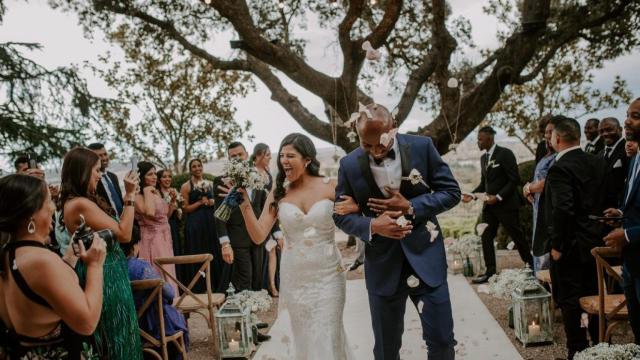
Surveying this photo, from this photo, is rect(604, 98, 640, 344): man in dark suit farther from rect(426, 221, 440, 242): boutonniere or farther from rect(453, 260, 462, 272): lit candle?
rect(453, 260, 462, 272): lit candle

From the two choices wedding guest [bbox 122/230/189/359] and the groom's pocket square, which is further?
the groom's pocket square

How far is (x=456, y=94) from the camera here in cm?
1033

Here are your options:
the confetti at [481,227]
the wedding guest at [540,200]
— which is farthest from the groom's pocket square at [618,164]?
the confetti at [481,227]

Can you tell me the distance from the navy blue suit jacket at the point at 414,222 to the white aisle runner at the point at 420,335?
1.15 meters

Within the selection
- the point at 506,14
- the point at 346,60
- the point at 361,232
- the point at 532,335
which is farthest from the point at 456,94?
the point at 361,232

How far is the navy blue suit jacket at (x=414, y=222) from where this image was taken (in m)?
3.00

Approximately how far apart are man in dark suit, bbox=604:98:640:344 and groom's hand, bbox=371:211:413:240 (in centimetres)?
127

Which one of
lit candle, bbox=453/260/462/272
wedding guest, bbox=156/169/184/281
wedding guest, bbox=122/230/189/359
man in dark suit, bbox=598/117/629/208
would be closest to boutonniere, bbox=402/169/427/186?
man in dark suit, bbox=598/117/629/208

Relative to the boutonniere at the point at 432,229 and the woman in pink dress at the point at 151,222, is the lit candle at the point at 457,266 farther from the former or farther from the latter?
the boutonniere at the point at 432,229

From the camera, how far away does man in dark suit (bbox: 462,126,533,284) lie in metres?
7.00

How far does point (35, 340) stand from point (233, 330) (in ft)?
8.86

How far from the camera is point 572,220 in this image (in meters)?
3.84

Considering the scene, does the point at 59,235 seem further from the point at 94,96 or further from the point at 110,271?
the point at 94,96

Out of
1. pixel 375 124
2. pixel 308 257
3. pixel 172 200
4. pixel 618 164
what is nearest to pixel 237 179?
pixel 308 257
